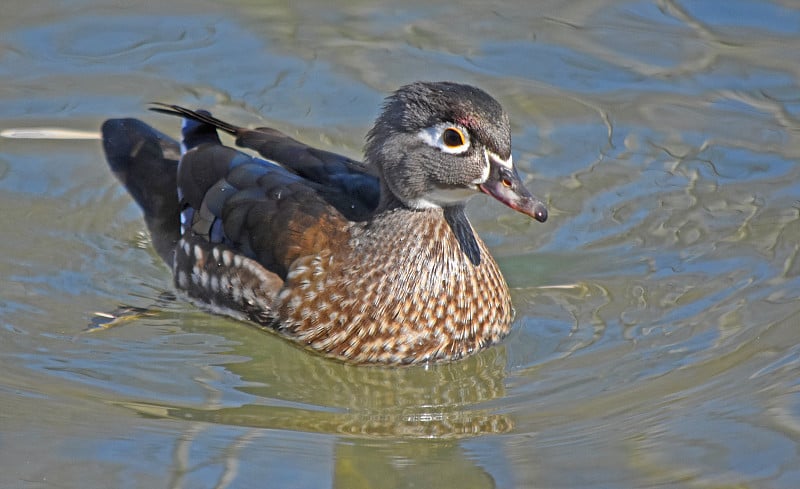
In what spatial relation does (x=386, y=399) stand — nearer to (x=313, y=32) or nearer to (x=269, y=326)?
(x=269, y=326)

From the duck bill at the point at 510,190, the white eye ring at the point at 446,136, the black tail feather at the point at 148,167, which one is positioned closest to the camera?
the duck bill at the point at 510,190

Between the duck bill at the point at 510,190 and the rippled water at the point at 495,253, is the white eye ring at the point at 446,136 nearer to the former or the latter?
the duck bill at the point at 510,190

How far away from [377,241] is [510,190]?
2.85 feet

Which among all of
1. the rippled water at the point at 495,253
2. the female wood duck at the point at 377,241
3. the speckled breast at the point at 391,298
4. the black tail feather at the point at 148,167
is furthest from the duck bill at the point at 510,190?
the black tail feather at the point at 148,167

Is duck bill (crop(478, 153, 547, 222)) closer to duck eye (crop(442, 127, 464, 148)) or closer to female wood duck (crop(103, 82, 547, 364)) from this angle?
female wood duck (crop(103, 82, 547, 364))

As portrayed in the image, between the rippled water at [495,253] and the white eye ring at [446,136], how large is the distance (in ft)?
3.68

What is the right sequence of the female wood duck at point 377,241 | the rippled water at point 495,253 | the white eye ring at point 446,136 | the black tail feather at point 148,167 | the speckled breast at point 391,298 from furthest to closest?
the black tail feather at point 148,167, the speckled breast at point 391,298, the female wood duck at point 377,241, the white eye ring at point 446,136, the rippled water at point 495,253

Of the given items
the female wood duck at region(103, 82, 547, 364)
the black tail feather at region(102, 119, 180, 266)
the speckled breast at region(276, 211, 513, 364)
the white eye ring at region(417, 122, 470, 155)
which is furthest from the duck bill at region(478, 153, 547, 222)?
the black tail feather at region(102, 119, 180, 266)

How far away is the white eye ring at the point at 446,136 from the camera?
586cm

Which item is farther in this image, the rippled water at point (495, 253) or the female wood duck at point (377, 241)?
the female wood duck at point (377, 241)

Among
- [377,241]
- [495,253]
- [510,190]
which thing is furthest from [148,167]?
[510,190]

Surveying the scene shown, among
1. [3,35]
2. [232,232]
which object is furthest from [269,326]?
[3,35]

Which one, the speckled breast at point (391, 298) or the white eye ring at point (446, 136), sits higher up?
the white eye ring at point (446, 136)

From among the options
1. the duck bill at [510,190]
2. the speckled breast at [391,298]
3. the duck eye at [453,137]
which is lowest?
the speckled breast at [391,298]
